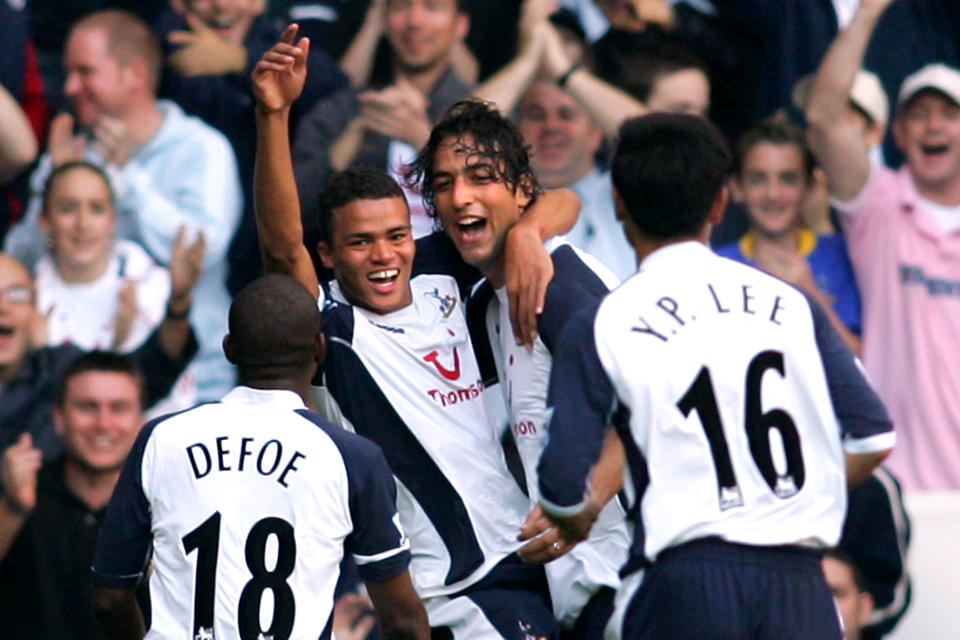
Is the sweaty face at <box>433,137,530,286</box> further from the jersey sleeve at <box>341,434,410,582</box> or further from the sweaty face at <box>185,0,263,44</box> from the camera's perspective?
the sweaty face at <box>185,0,263,44</box>

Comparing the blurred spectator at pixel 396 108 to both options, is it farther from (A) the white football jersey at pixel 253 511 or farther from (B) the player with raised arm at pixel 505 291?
(A) the white football jersey at pixel 253 511

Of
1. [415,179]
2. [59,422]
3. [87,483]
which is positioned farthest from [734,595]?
[59,422]

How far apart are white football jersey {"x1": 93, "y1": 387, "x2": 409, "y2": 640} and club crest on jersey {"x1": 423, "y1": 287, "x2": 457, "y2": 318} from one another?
0.73 m

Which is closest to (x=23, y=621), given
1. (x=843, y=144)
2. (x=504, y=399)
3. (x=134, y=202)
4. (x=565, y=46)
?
(x=134, y=202)

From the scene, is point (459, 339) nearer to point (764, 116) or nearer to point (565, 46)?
point (565, 46)

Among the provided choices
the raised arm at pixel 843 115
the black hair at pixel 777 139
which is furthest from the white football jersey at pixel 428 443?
the raised arm at pixel 843 115

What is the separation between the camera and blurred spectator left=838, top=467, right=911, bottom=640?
6.84 metres

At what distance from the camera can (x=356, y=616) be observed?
21.5 feet

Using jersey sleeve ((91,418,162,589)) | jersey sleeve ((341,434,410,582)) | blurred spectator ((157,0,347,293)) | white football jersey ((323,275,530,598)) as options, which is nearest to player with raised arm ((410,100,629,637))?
white football jersey ((323,275,530,598))

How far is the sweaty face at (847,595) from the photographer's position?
6695mm

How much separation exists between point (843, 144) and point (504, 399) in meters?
3.38

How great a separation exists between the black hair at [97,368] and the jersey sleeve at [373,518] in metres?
2.81

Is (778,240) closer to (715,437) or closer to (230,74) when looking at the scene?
(230,74)

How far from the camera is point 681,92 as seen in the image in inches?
311
